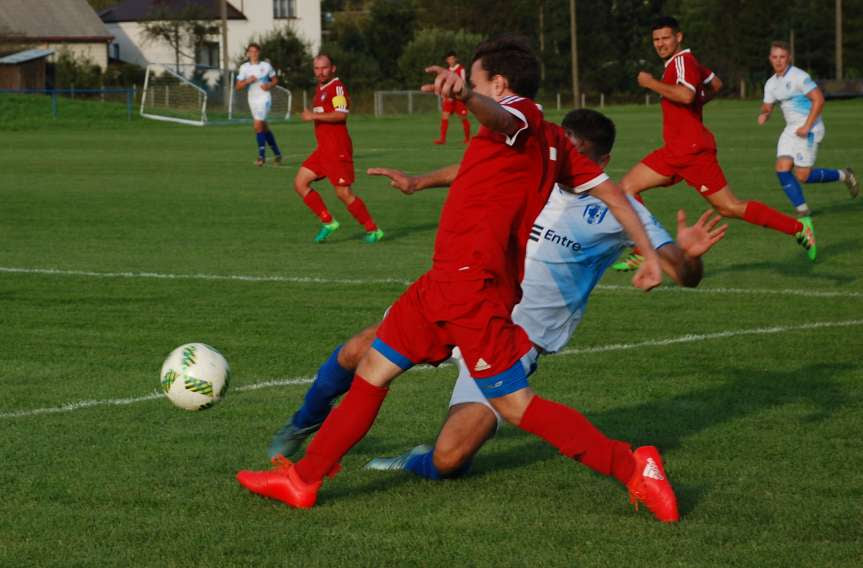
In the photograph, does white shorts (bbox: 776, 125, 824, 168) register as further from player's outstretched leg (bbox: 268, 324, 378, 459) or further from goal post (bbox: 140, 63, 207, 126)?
goal post (bbox: 140, 63, 207, 126)

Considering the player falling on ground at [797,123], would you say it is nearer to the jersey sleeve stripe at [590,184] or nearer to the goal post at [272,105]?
the jersey sleeve stripe at [590,184]

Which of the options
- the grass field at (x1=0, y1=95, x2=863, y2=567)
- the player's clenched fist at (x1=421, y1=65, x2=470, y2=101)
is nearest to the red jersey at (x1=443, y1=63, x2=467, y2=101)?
the player's clenched fist at (x1=421, y1=65, x2=470, y2=101)

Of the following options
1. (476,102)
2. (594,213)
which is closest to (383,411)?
(594,213)

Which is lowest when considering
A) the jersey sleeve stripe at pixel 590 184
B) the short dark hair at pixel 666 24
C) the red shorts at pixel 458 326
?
the red shorts at pixel 458 326

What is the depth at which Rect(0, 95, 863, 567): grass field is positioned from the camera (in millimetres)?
4703

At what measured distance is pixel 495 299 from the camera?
473 centimetres

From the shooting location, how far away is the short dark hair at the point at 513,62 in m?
4.76

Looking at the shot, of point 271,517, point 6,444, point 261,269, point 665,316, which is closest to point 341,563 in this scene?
point 271,517

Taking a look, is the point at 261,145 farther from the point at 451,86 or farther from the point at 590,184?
the point at 451,86

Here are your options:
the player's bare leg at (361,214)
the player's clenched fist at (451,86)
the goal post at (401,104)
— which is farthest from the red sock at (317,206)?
the goal post at (401,104)

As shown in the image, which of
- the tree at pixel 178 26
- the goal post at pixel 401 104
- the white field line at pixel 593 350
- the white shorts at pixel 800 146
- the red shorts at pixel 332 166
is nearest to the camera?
the white field line at pixel 593 350

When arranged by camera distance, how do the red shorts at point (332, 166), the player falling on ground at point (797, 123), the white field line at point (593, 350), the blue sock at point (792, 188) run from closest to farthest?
the white field line at point (593, 350)
the red shorts at point (332, 166)
the blue sock at point (792, 188)
the player falling on ground at point (797, 123)

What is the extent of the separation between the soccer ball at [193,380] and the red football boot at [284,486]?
1.70 feet

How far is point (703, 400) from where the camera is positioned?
6.93 metres
